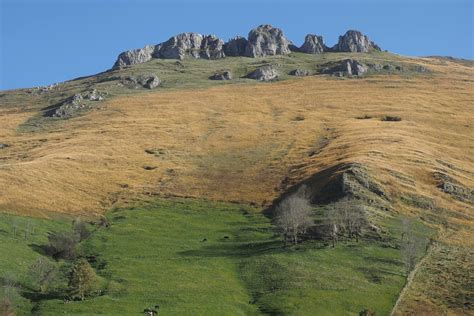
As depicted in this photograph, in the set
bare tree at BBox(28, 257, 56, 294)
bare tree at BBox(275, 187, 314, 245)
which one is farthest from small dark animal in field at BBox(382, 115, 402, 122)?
bare tree at BBox(28, 257, 56, 294)

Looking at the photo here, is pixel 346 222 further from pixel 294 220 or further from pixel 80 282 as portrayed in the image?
pixel 80 282

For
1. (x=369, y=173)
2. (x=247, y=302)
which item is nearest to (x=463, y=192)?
(x=369, y=173)

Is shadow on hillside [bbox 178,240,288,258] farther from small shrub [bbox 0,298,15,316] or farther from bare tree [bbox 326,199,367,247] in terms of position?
small shrub [bbox 0,298,15,316]

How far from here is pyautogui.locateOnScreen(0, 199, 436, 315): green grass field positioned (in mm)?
73312

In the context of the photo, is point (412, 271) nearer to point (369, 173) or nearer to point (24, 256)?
point (369, 173)

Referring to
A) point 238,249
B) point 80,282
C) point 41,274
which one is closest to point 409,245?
point 238,249

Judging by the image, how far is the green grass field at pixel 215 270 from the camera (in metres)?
73.3

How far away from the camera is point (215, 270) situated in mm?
86500

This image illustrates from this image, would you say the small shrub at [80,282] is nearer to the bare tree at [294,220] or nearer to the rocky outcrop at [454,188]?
the bare tree at [294,220]

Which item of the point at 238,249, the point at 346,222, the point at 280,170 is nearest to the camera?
the point at 238,249

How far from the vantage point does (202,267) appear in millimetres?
87625

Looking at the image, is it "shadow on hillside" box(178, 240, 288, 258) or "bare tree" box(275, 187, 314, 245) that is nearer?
"shadow on hillside" box(178, 240, 288, 258)

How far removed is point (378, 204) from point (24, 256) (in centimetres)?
6054

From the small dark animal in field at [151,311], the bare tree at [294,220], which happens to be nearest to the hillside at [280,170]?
the bare tree at [294,220]
